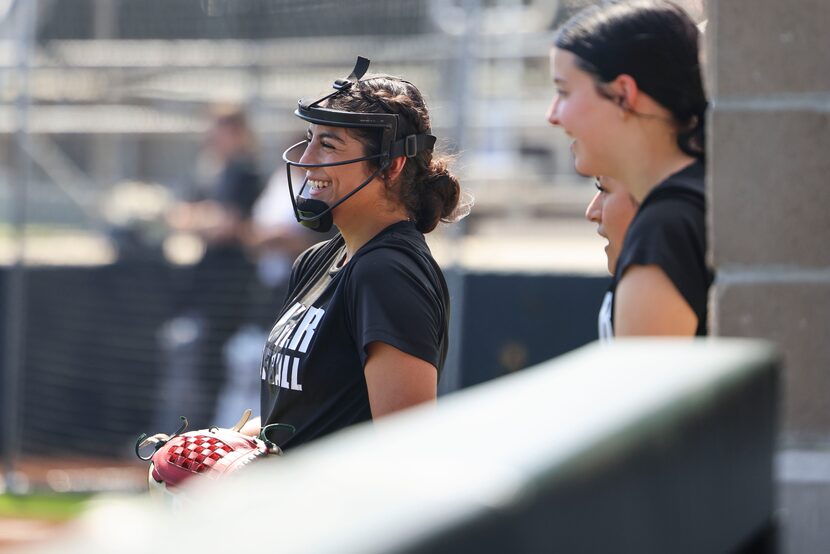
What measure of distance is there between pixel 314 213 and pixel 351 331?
1.38 feet

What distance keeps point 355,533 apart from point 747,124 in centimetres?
226

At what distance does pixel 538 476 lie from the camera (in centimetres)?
106

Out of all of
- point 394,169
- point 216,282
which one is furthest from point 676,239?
point 216,282

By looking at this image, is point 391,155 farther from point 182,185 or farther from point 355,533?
point 182,185

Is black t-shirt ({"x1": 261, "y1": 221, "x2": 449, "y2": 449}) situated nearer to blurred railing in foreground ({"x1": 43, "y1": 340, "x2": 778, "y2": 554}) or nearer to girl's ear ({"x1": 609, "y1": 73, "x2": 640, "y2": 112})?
girl's ear ({"x1": 609, "y1": 73, "x2": 640, "y2": 112})

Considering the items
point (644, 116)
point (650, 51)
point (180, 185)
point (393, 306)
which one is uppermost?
point (650, 51)

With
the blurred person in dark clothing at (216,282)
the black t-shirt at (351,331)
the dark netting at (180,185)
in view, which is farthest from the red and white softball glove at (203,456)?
the blurred person in dark clothing at (216,282)

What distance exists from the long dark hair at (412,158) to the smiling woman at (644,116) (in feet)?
1.82

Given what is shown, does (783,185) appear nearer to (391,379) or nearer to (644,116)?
(644,116)

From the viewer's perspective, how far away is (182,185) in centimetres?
947

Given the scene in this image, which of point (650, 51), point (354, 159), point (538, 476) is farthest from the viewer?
point (354, 159)

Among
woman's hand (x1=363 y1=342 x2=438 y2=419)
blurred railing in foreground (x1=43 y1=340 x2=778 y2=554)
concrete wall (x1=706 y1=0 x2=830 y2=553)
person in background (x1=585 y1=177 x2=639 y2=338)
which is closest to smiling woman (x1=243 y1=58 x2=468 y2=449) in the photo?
woman's hand (x1=363 y1=342 x2=438 y2=419)

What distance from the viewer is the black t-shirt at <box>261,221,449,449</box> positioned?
2.86 meters

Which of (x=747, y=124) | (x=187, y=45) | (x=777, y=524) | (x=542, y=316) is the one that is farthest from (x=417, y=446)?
(x=187, y=45)
